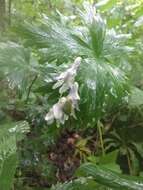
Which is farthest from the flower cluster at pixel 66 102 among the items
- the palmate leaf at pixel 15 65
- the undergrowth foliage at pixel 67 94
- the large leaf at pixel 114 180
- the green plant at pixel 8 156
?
the palmate leaf at pixel 15 65

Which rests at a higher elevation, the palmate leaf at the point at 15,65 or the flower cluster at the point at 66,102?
the palmate leaf at the point at 15,65

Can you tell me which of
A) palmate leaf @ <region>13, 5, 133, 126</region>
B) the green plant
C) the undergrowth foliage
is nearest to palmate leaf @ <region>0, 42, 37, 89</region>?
the undergrowth foliage

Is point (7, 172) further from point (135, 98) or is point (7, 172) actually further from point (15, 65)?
point (135, 98)

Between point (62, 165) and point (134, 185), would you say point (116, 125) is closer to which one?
point (62, 165)

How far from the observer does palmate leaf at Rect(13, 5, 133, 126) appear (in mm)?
1496

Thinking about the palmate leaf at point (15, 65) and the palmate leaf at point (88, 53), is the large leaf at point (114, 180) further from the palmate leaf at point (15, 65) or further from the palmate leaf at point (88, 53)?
the palmate leaf at point (15, 65)

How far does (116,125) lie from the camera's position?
2.47 m

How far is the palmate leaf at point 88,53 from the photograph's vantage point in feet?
4.91

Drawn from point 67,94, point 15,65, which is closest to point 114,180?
point 67,94

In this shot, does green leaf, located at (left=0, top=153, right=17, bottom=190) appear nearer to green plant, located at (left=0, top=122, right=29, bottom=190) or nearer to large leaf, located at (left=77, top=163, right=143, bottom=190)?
green plant, located at (left=0, top=122, right=29, bottom=190)

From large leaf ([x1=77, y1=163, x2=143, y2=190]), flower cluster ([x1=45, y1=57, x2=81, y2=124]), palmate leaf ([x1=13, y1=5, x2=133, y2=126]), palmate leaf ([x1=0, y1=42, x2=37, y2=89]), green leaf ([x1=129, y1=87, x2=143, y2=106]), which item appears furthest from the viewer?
green leaf ([x1=129, y1=87, x2=143, y2=106])

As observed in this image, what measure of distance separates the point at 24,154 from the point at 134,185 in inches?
42.5

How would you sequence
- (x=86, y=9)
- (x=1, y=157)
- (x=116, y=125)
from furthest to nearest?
(x=116, y=125), (x=86, y=9), (x=1, y=157)

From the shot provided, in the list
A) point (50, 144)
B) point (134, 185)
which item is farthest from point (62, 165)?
point (134, 185)
